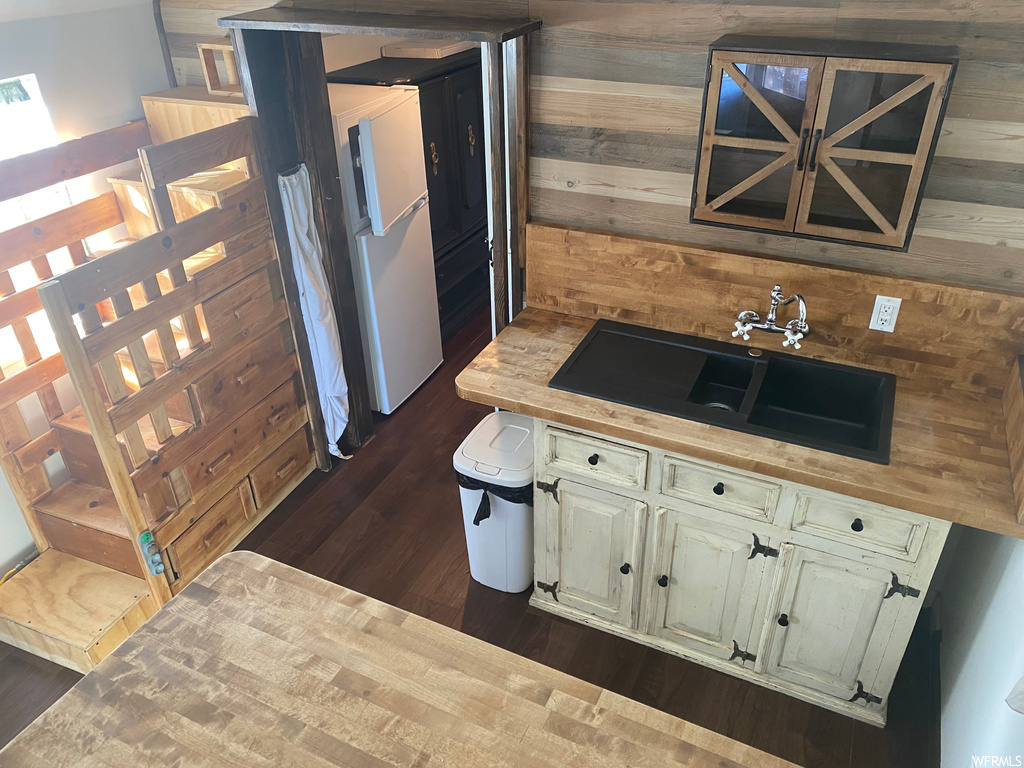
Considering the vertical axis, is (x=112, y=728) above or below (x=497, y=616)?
above

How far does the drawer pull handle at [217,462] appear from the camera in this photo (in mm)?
2965

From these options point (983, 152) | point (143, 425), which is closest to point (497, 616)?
point (143, 425)

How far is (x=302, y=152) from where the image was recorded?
10.3 feet

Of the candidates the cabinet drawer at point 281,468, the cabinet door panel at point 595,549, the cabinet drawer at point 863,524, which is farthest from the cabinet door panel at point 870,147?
the cabinet drawer at point 281,468

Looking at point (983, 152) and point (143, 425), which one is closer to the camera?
point (983, 152)

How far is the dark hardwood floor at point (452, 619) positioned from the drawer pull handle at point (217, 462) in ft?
1.39

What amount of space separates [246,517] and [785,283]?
2.35 meters

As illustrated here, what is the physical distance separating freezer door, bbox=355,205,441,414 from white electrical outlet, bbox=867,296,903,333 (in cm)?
221

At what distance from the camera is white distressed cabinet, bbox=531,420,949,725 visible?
84.5 inches

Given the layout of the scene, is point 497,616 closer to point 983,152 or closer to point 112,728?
point 112,728

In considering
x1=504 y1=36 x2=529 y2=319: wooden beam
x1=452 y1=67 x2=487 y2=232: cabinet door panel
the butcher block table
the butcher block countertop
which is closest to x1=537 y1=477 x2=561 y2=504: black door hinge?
the butcher block countertop

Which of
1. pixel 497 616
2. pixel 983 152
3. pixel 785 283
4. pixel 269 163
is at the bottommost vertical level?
pixel 497 616

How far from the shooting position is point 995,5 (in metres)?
1.95

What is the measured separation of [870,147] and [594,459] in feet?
3.86
